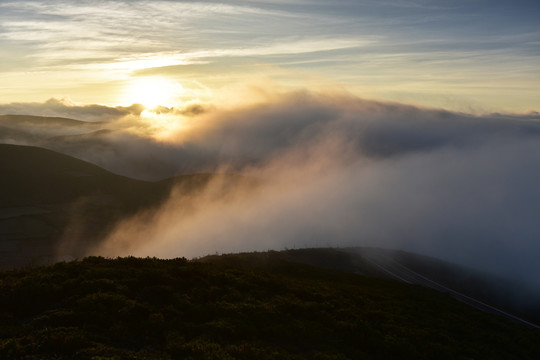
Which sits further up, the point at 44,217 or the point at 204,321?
the point at 204,321

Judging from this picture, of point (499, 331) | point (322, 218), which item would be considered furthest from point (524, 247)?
point (499, 331)

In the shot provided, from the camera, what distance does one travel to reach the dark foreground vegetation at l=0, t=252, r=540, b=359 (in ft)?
56.1

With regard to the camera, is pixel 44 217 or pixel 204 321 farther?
pixel 44 217

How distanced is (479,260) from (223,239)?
297 feet

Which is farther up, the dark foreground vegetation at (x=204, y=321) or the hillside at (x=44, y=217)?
the dark foreground vegetation at (x=204, y=321)

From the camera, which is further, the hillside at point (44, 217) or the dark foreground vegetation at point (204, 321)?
the hillside at point (44, 217)

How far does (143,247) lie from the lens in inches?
5625

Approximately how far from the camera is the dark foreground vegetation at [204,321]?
17.1m

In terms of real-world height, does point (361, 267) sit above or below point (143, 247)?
above

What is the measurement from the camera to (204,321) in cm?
2094

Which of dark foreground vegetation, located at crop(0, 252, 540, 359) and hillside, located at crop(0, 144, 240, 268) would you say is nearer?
dark foreground vegetation, located at crop(0, 252, 540, 359)

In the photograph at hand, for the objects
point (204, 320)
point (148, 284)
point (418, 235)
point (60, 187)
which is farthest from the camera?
point (60, 187)

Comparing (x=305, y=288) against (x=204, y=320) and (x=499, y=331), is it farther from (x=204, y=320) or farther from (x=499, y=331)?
(x=499, y=331)

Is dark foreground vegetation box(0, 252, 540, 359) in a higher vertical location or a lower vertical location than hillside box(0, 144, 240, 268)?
higher
